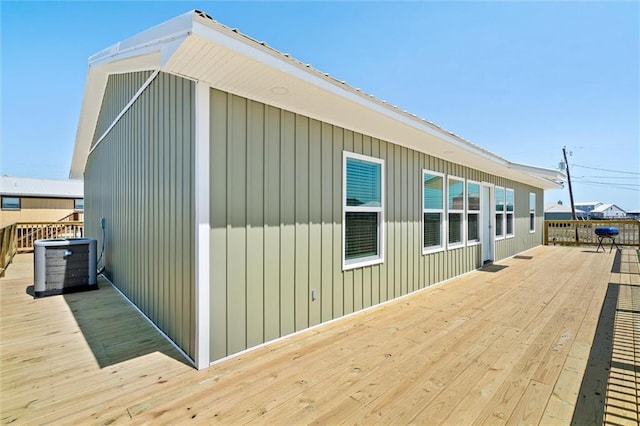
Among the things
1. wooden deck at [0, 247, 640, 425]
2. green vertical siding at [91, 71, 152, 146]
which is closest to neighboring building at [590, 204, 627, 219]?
wooden deck at [0, 247, 640, 425]

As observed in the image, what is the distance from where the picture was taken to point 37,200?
57.8ft

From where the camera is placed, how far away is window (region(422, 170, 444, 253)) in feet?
17.6

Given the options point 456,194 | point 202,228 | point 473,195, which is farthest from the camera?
point 473,195

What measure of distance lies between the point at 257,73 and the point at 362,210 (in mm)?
2354

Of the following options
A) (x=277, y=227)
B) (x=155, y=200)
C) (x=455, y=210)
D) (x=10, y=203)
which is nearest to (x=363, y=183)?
(x=277, y=227)

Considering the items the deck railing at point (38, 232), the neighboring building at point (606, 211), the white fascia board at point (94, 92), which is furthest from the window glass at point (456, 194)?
the neighboring building at point (606, 211)

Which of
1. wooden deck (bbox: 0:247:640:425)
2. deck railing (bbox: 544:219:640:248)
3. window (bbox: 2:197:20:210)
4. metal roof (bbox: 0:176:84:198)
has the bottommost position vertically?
wooden deck (bbox: 0:247:640:425)

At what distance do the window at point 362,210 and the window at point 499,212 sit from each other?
5.94 meters

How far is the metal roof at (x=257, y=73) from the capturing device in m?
1.95

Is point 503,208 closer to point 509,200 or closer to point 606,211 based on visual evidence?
point 509,200

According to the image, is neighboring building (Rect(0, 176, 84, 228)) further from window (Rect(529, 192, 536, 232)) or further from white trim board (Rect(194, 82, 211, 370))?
window (Rect(529, 192, 536, 232))

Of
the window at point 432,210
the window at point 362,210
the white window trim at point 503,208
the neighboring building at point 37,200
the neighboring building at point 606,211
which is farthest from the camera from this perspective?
the neighboring building at point 606,211

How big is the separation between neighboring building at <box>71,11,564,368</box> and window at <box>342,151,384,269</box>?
0.9 inches

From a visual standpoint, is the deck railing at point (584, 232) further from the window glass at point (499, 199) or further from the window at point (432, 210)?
the window at point (432, 210)
